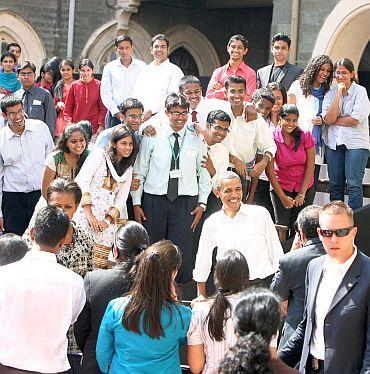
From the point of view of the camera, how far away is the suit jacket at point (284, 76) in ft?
27.5

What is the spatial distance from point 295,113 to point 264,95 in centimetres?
46

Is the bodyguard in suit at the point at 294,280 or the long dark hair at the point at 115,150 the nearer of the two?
the bodyguard in suit at the point at 294,280

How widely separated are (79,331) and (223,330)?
829 mm

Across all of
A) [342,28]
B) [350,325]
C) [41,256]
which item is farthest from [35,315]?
[342,28]

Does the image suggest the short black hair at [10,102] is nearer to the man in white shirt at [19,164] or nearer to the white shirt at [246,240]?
the man in white shirt at [19,164]

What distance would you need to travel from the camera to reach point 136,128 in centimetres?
711

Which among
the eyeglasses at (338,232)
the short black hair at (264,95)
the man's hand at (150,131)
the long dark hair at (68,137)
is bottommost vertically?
the eyeglasses at (338,232)

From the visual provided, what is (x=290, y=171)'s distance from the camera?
7.48 meters

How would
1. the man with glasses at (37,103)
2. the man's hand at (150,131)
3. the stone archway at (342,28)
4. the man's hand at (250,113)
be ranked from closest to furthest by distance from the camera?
the man's hand at (150,131) → the man's hand at (250,113) → the man with glasses at (37,103) → the stone archway at (342,28)

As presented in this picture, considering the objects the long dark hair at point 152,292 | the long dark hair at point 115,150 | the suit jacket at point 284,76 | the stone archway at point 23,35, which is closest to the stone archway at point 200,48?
the stone archway at point 23,35

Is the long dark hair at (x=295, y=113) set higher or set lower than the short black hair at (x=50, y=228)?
higher

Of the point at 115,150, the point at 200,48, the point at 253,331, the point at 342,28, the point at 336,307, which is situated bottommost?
the point at 336,307

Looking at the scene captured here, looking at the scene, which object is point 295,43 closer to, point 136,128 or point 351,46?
point 351,46

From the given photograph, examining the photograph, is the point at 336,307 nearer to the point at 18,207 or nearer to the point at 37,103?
the point at 18,207
